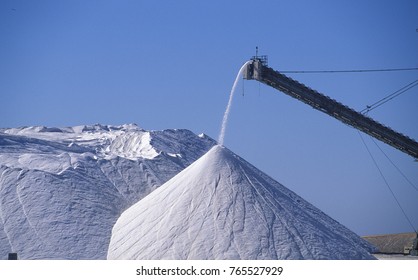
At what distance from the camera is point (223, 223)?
17.3 metres

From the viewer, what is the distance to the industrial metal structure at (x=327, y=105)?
20484 mm

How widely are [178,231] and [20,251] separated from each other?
4001mm

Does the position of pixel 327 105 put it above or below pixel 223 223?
above

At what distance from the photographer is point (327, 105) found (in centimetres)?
2131

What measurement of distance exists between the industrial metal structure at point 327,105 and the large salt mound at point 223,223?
2327 millimetres

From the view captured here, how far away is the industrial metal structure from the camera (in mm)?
20484

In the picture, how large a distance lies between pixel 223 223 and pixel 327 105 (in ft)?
19.0

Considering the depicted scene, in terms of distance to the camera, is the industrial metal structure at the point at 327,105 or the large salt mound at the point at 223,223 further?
the industrial metal structure at the point at 327,105

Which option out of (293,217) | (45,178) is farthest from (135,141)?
(293,217)

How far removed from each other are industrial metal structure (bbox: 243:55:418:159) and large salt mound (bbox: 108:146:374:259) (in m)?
2.33

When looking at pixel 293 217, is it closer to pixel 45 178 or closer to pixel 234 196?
pixel 234 196

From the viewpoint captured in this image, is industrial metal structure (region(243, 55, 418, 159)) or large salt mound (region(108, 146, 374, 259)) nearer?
large salt mound (region(108, 146, 374, 259))

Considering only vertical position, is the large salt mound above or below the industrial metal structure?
below

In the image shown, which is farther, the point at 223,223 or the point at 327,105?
the point at 327,105
